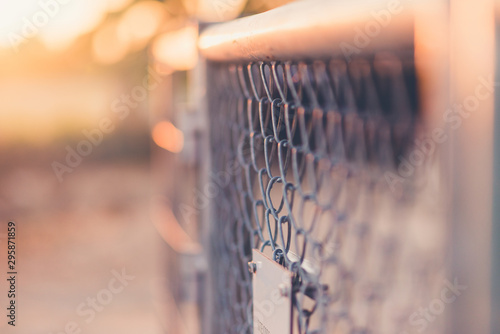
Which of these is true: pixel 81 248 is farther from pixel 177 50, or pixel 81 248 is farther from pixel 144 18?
pixel 177 50

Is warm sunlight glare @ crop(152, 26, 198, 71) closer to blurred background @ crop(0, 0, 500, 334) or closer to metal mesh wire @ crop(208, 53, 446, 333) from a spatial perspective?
blurred background @ crop(0, 0, 500, 334)

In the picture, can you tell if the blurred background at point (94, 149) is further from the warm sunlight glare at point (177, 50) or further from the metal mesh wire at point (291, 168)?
the metal mesh wire at point (291, 168)

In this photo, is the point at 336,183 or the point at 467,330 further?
the point at 336,183

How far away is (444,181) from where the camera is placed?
40 centimetres

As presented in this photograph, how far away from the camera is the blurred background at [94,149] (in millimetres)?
3090

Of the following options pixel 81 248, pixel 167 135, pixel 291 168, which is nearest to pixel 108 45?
pixel 81 248

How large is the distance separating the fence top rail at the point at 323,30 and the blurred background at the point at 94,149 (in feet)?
1.82

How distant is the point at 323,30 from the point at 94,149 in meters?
9.67

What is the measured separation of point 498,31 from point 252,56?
580 millimetres

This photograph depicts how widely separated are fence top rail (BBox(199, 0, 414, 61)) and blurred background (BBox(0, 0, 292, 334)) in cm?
55

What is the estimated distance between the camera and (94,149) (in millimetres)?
10023

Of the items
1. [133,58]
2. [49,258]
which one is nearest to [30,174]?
[133,58]

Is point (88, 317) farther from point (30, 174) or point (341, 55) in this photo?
point (30, 174)

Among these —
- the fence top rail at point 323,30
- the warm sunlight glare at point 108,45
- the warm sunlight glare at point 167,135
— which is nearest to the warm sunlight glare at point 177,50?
the warm sunlight glare at point 167,135
